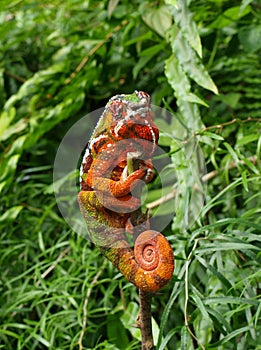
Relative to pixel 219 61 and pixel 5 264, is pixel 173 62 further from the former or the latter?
pixel 5 264

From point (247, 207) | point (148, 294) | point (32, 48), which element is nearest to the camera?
point (148, 294)

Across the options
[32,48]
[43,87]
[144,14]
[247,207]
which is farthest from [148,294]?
[32,48]

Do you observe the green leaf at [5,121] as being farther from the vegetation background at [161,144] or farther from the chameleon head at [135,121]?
the chameleon head at [135,121]

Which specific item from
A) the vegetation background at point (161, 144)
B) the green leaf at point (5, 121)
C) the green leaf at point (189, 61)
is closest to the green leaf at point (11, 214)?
the vegetation background at point (161, 144)

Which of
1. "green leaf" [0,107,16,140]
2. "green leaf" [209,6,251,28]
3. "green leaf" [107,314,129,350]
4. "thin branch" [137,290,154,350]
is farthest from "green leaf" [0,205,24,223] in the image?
"thin branch" [137,290,154,350]

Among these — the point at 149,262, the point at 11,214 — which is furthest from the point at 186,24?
the point at 149,262

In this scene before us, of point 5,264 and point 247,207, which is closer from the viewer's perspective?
point 247,207

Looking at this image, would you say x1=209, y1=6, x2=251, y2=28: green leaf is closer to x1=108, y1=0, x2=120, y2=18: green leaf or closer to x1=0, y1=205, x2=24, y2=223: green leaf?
x1=108, y1=0, x2=120, y2=18: green leaf
